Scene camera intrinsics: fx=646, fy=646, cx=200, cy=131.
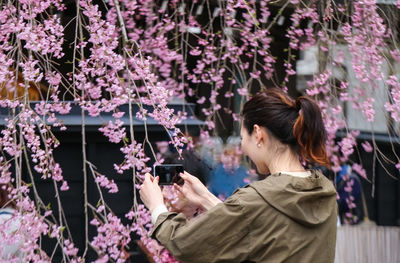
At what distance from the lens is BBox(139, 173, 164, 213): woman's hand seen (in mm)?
1994

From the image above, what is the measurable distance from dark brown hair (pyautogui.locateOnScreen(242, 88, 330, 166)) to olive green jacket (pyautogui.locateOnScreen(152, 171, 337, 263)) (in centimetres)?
14

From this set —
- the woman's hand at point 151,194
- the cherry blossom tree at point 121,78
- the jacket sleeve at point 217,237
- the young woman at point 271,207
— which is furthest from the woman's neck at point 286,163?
the cherry blossom tree at point 121,78

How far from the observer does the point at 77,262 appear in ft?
11.1

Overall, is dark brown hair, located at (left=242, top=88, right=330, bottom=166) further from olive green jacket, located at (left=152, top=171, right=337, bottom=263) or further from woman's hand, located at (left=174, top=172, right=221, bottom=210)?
woman's hand, located at (left=174, top=172, right=221, bottom=210)

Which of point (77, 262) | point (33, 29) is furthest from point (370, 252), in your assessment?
point (33, 29)

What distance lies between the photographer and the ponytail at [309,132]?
1.92m

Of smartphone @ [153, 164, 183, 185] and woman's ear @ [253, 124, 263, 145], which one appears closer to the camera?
woman's ear @ [253, 124, 263, 145]

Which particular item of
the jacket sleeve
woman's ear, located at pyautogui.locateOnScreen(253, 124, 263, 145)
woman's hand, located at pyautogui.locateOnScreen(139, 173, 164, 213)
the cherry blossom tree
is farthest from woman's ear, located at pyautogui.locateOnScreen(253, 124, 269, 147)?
the cherry blossom tree

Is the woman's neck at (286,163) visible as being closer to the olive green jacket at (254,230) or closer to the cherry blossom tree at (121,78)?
the olive green jacket at (254,230)

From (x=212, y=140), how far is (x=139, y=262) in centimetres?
146

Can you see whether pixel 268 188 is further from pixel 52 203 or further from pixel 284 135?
pixel 52 203

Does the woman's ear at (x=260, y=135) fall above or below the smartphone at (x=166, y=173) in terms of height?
above

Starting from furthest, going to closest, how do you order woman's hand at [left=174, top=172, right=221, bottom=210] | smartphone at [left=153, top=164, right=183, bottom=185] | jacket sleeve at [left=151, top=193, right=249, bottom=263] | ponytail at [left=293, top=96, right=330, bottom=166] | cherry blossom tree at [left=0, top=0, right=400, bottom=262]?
cherry blossom tree at [left=0, top=0, right=400, bottom=262], smartphone at [left=153, top=164, right=183, bottom=185], woman's hand at [left=174, top=172, right=221, bottom=210], ponytail at [left=293, top=96, right=330, bottom=166], jacket sleeve at [left=151, top=193, right=249, bottom=263]

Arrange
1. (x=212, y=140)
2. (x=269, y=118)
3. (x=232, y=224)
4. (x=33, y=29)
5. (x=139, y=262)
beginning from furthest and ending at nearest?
(x=212, y=140), (x=139, y=262), (x=33, y=29), (x=269, y=118), (x=232, y=224)
